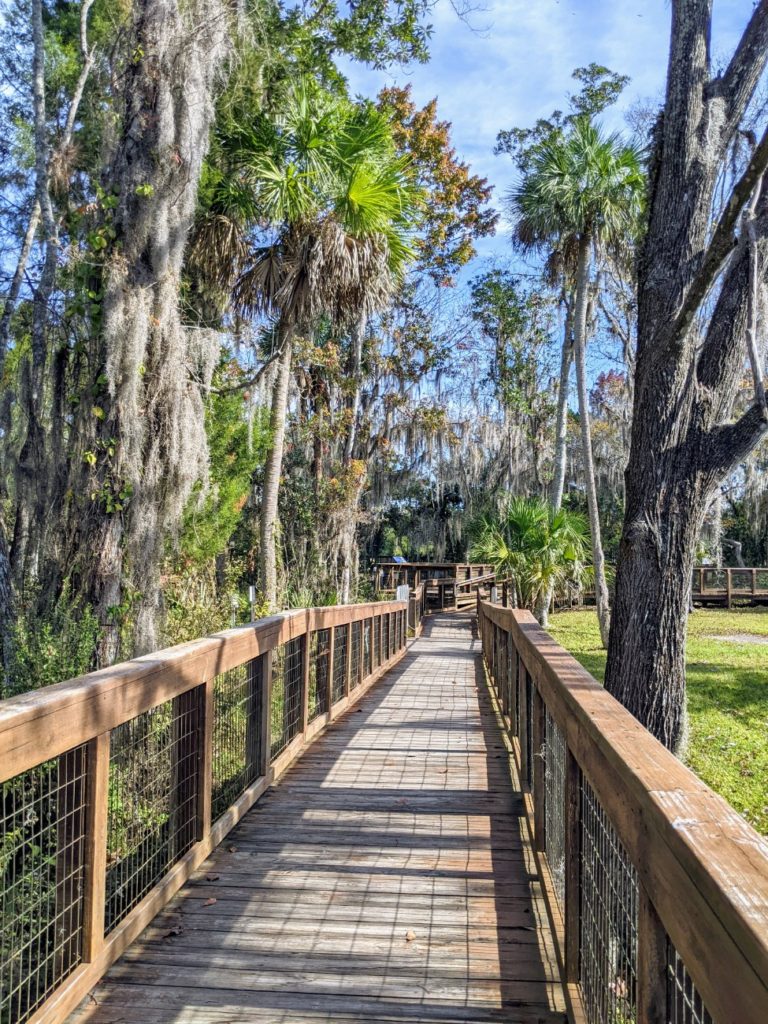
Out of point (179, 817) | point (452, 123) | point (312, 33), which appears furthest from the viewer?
point (452, 123)

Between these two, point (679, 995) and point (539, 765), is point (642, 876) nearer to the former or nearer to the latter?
point (679, 995)

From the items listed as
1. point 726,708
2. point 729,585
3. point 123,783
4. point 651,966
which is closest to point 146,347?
point 123,783

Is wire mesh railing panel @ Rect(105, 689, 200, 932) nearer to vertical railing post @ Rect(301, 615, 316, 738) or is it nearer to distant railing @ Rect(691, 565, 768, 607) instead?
vertical railing post @ Rect(301, 615, 316, 738)

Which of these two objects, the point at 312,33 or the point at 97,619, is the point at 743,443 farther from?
the point at 312,33

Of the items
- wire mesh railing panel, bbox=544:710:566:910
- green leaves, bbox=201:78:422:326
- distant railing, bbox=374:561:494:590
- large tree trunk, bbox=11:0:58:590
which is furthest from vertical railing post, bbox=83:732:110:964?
distant railing, bbox=374:561:494:590

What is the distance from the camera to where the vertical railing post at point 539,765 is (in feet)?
10.9

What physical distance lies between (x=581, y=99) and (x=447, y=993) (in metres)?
23.4

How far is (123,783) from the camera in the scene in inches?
136

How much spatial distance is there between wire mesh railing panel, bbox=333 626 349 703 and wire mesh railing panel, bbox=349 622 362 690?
379 mm

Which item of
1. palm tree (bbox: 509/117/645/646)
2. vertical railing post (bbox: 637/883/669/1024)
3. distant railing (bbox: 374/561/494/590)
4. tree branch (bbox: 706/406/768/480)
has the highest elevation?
palm tree (bbox: 509/117/645/646)

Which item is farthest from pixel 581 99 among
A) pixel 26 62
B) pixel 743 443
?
pixel 743 443

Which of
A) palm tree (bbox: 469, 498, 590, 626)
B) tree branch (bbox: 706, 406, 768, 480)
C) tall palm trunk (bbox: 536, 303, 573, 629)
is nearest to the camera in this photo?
tree branch (bbox: 706, 406, 768, 480)

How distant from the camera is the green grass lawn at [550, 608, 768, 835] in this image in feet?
21.6

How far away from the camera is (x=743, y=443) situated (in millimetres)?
5324
